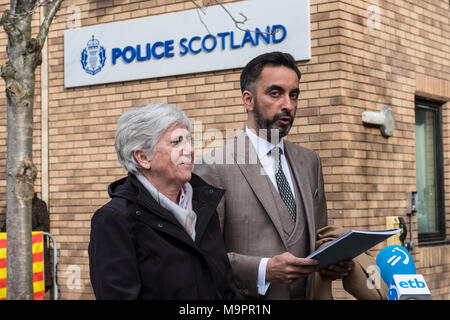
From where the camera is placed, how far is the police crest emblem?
8.34 m

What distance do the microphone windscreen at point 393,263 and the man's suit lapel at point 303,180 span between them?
0.32 m

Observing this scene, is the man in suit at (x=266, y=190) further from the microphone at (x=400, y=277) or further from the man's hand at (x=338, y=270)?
the microphone at (x=400, y=277)

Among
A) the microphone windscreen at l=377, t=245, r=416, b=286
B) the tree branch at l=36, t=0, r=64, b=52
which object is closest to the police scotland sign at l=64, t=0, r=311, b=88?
the tree branch at l=36, t=0, r=64, b=52

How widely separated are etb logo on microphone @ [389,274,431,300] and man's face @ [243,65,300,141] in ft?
2.60

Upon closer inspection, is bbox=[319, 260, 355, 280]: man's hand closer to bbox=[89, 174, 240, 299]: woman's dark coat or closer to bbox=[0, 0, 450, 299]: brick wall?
bbox=[89, 174, 240, 299]: woman's dark coat

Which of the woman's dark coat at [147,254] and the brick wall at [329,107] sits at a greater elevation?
the brick wall at [329,107]

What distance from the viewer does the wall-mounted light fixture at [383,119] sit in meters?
7.04

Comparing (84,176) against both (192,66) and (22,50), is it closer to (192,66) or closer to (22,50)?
(192,66)

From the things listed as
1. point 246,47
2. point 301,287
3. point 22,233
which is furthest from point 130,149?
point 246,47

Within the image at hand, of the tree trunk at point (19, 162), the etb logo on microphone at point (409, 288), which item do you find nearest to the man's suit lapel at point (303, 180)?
the etb logo on microphone at point (409, 288)

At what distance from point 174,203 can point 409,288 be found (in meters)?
1.03
